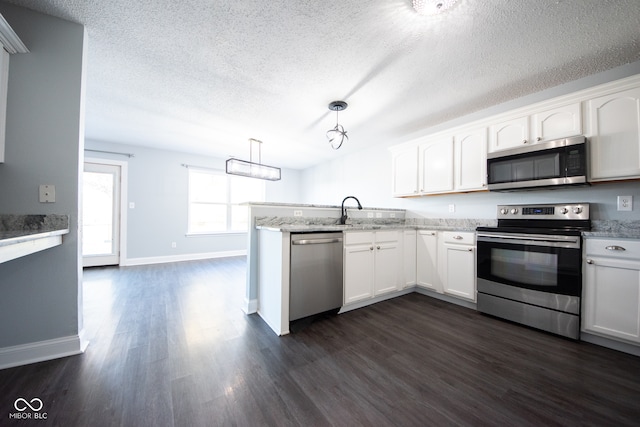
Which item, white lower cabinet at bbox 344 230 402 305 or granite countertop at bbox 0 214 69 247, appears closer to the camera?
granite countertop at bbox 0 214 69 247

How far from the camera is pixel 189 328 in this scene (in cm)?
203

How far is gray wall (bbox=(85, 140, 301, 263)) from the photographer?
14.8ft

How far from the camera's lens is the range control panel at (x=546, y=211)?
2.10 metres

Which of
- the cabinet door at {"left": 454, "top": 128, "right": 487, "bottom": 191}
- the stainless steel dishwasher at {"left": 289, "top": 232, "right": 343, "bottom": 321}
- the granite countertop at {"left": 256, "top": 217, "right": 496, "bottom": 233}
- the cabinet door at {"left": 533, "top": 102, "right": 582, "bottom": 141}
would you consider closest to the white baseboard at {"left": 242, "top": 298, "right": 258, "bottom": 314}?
the stainless steel dishwasher at {"left": 289, "top": 232, "right": 343, "bottom": 321}

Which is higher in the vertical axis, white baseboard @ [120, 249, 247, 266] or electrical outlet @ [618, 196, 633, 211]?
electrical outlet @ [618, 196, 633, 211]

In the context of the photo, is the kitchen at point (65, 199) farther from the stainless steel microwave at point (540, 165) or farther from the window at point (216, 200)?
the window at point (216, 200)

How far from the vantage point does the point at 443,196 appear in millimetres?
3232

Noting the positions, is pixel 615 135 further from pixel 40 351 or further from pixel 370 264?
pixel 40 351

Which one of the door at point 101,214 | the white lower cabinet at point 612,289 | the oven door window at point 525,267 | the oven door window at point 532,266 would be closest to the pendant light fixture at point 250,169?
the door at point 101,214

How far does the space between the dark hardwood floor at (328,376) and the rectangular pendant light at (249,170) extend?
225cm

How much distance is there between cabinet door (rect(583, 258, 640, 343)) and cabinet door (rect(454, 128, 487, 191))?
1.14 meters

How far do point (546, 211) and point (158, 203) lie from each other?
627 centimetres

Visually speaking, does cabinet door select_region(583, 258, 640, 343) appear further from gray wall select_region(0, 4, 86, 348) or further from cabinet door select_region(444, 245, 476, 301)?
gray wall select_region(0, 4, 86, 348)

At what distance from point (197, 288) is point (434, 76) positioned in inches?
151
